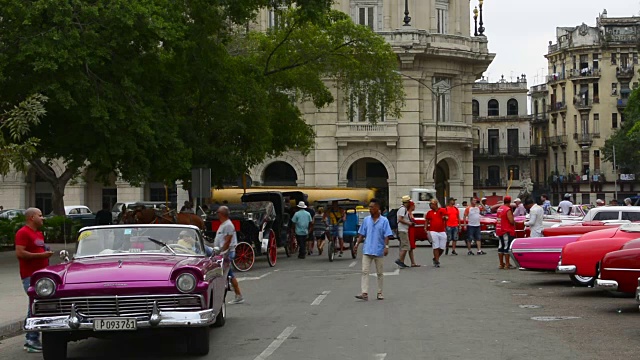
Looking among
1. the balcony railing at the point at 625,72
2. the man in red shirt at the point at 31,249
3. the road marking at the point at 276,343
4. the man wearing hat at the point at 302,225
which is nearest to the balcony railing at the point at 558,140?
the balcony railing at the point at 625,72

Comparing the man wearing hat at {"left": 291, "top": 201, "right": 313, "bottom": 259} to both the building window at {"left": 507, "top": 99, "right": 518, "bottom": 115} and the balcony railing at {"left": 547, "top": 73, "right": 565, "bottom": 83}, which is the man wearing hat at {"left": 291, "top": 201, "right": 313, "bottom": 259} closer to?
the building window at {"left": 507, "top": 99, "right": 518, "bottom": 115}

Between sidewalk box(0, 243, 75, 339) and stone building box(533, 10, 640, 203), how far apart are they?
81073 mm

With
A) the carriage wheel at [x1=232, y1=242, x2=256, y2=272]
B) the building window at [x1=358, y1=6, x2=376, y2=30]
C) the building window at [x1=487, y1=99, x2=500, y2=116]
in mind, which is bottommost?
the carriage wheel at [x1=232, y1=242, x2=256, y2=272]

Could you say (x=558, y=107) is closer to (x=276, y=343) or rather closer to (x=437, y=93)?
(x=437, y=93)

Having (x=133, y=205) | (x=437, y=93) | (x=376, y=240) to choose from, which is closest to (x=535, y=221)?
(x=376, y=240)

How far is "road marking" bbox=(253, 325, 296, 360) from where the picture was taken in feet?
41.5

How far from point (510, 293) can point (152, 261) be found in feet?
31.1

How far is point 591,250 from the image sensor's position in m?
19.1

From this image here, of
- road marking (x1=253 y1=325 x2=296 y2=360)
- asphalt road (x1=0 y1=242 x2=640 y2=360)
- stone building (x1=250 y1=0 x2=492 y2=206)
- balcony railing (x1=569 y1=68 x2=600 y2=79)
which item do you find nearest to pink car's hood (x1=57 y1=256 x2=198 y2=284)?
asphalt road (x1=0 y1=242 x2=640 y2=360)

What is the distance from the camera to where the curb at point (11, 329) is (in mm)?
15542

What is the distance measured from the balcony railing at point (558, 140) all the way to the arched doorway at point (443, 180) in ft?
131

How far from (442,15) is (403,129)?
7751mm

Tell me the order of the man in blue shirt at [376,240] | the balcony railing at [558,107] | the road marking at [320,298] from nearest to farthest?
the road marking at [320,298], the man in blue shirt at [376,240], the balcony railing at [558,107]

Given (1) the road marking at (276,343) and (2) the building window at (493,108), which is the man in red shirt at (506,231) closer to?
(1) the road marking at (276,343)
